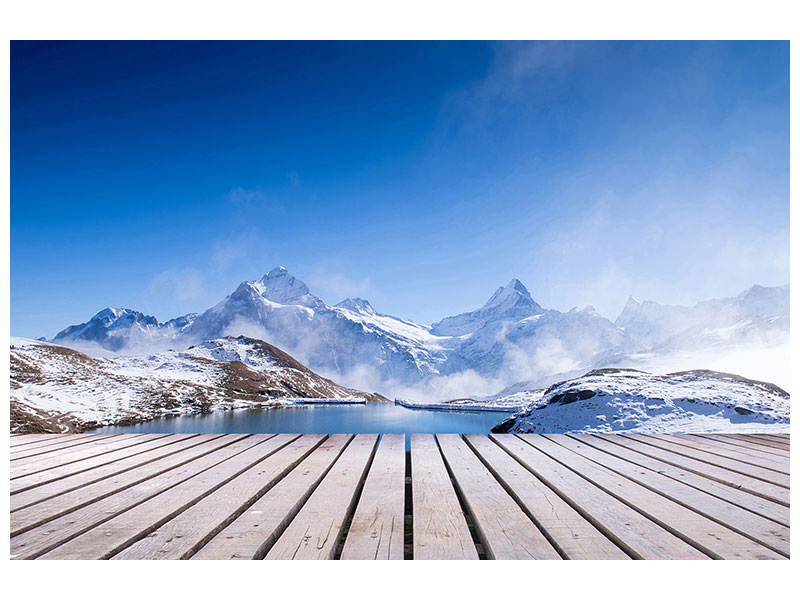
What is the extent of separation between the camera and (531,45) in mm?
5176

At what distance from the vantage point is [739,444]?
508cm

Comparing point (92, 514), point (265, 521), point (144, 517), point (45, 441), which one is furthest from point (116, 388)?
point (265, 521)

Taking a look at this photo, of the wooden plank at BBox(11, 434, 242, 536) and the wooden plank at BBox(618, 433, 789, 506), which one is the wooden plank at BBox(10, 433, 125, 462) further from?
the wooden plank at BBox(618, 433, 789, 506)

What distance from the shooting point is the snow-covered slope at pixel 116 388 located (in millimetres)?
31070

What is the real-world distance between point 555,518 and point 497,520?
0.34 meters

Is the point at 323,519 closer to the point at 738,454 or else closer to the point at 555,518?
the point at 555,518

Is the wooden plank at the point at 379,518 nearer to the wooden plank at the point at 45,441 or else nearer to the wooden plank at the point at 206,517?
the wooden plank at the point at 206,517

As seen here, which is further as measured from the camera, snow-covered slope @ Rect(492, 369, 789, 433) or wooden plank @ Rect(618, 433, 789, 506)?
snow-covered slope @ Rect(492, 369, 789, 433)

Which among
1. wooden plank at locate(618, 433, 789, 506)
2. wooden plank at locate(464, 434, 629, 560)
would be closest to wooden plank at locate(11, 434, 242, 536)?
wooden plank at locate(464, 434, 629, 560)

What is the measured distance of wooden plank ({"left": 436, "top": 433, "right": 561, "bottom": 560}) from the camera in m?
1.95

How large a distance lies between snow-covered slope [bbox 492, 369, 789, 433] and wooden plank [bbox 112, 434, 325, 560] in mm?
11902

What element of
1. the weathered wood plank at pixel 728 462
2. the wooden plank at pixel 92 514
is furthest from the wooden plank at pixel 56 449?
the weathered wood plank at pixel 728 462
